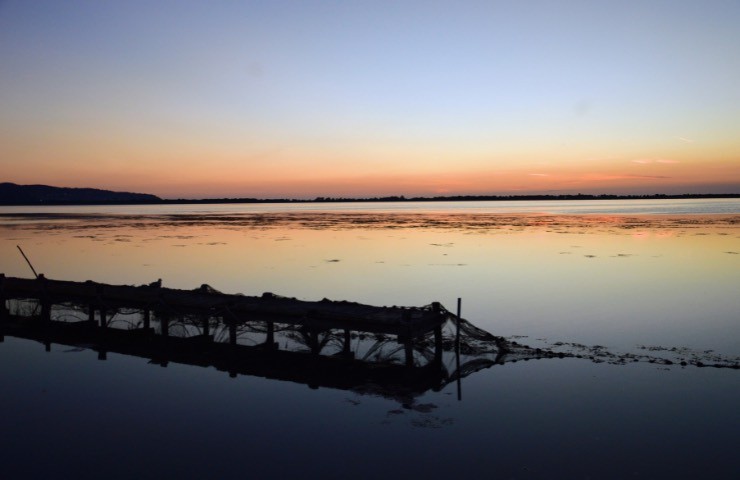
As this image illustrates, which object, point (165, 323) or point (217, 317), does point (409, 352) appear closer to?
point (217, 317)

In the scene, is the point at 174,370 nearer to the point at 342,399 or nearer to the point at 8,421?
the point at 8,421

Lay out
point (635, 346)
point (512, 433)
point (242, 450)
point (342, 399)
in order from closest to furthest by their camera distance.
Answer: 1. point (242, 450)
2. point (512, 433)
3. point (342, 399)
4. point (635, 346)

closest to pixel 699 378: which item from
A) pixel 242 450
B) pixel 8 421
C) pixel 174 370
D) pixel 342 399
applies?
pixel 342 399

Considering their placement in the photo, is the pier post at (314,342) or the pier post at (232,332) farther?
the pier post at (232,332)

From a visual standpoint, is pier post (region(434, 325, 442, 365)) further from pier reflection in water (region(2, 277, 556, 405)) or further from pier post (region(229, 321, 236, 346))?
pier post (region(229, 321, 236, 346))

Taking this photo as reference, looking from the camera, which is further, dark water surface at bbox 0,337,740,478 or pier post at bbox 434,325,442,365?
pier post at bbox 434,325,442,365

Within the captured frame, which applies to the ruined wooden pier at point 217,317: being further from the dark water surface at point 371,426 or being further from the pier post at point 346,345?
the dark water surface at point 371,426

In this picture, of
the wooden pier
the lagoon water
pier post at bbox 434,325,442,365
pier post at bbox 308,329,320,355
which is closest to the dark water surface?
the lagoon water

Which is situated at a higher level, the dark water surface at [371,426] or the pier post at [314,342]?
the pier post at [314,342]

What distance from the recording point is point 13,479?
324 inches

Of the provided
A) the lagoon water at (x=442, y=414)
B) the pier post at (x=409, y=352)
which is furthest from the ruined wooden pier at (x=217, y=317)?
the lagoon water at (x=442, y=414)

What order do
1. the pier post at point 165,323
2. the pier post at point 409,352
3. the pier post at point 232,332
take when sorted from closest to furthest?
the pier post at point 409,352 < the pier post at point 232,332 < the pier post at point 165,323

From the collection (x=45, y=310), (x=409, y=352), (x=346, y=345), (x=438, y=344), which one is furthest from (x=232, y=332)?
(x=45, y=310)

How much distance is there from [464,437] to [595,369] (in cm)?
550
